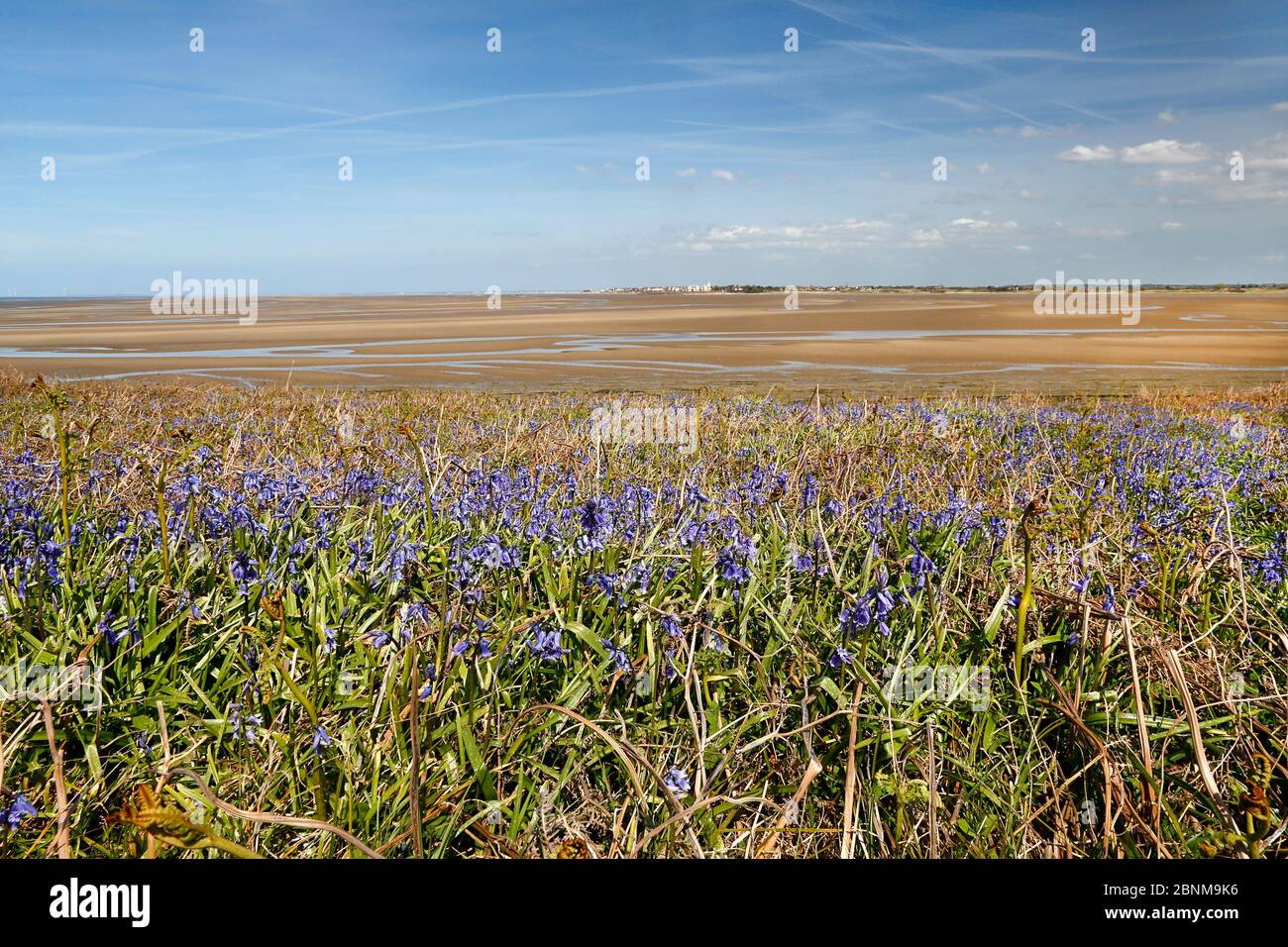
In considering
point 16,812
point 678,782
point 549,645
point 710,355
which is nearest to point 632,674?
point 549,645

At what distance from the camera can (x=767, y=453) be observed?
798 centimetres

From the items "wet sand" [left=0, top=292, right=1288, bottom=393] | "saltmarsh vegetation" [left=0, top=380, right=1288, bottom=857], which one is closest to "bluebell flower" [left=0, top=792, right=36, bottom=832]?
"saltmarsh vegetation" [left=0, top=380, right=1288, bottom=857]

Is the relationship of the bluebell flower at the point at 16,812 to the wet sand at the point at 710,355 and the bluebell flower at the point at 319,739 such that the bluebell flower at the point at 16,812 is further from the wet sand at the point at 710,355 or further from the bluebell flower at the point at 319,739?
the wet sand at the point at 710,355

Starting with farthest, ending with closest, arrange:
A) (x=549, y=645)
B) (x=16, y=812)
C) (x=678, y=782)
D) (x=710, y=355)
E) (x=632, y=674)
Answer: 1. (x=710, y=355)
2. (x=632, y=674)
3. (x=549, y=645)
4. (x=678, y=782)
5. (x=16, y=812)

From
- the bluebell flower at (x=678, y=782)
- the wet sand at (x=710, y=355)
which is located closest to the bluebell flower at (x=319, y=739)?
the bluebell flower at (x=678, y=782)

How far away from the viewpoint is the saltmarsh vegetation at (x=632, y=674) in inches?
105

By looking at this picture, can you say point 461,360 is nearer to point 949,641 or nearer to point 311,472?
point 311,472

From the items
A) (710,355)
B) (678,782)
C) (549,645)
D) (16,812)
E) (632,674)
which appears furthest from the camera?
(710,355)

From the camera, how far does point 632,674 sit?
3.36 meters

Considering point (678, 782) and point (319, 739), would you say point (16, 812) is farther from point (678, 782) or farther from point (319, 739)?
point (678, 782)

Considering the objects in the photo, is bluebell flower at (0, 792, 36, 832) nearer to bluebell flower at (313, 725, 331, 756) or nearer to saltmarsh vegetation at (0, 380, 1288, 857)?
saltmarsh vegetation at (0, 380, 1288, 857)
